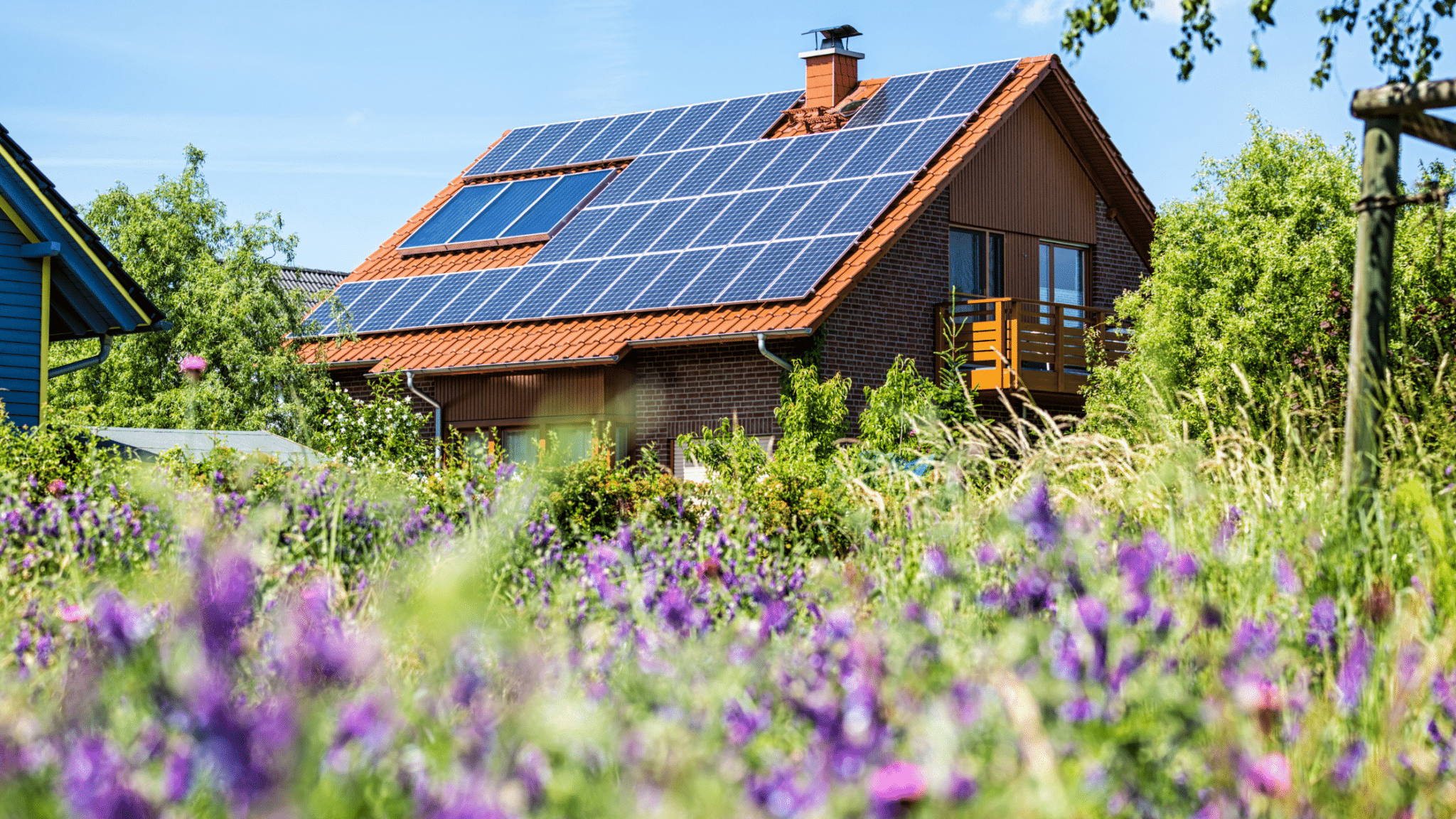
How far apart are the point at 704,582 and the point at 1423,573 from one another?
294 centimetres

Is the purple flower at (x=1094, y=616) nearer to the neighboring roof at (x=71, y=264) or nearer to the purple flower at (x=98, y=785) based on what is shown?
the purple flower at (x=98, y=785)

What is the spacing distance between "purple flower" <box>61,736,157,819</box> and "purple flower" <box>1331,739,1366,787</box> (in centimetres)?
264

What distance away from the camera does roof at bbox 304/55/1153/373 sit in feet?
59.9

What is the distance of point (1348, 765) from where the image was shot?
141 inches

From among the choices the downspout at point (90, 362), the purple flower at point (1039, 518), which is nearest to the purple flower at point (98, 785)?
the purple flower at point (1039, 518)

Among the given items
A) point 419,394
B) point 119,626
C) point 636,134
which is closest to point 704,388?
point 419,394

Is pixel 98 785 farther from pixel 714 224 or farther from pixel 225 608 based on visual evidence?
pixel 714 224

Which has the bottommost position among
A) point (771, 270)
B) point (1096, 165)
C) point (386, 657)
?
point (386, 657)

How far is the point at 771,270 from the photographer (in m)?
18.7

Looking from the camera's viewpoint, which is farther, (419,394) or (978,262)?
(978,262)

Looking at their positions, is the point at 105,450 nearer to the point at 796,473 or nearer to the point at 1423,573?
the point at 796,473

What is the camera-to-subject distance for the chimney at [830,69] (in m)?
23.4

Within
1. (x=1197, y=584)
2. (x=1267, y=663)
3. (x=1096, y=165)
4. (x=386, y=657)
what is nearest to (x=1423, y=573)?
(x=1197, y=584)

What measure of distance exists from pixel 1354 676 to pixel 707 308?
48.8 feet
